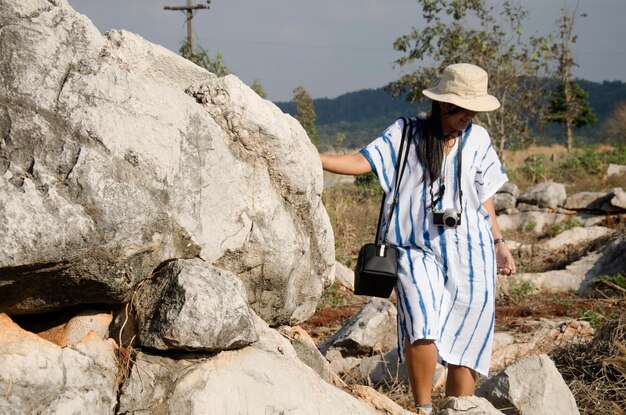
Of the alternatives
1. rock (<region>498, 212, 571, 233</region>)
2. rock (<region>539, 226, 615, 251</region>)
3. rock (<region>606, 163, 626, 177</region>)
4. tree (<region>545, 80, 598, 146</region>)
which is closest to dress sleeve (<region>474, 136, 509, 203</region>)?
rock (<region>539, 226, 615, 251</region>)

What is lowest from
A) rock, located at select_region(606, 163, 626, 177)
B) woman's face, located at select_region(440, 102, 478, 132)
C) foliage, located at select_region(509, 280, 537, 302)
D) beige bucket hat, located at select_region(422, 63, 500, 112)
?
foliage, located at select_region(509, 280, 537, 302)

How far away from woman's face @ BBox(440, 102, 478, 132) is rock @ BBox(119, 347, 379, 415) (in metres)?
1.37

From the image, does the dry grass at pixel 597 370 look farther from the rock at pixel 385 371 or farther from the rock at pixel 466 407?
the rock at pixel 466 407

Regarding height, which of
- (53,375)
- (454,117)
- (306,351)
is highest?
(454,117)

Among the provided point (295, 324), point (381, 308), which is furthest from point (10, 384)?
point (381, 308)

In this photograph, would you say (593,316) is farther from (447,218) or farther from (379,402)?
(379,402)

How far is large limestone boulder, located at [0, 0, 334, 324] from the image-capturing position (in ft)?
8.00

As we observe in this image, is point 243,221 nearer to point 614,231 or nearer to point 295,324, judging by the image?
point 295,324

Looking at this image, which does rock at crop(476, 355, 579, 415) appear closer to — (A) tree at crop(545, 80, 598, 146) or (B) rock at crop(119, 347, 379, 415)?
(B) rock at crop(119, 347, 379, 415)

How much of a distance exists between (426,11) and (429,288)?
14613 mm

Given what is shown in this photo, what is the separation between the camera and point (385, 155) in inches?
151

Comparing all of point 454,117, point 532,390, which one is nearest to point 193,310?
point 454,117

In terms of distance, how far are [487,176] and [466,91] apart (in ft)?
1.36

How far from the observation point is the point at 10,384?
2406 millimetres
